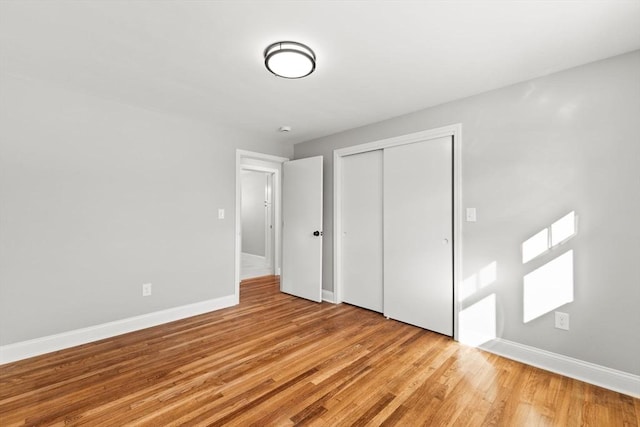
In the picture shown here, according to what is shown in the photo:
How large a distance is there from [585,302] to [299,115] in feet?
10.1

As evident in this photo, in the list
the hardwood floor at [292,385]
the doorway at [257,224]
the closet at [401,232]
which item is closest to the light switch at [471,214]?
the closet at [401,232]

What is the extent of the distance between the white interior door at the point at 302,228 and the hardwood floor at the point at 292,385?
1176 mm

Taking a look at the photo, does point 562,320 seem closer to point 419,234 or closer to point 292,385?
point 419,234

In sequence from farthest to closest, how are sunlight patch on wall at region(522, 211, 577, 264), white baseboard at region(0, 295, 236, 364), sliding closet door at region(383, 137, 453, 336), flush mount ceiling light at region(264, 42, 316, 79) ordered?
1. sliding closet door at region(383, 137, 453, 336)
2. white baseboard at region(0, 295, 236, 364)
3. sunlight patch on wall at region(522, 211, 577, 264)
4. flush mount ceiling light at region(264, 42, 316, 79)

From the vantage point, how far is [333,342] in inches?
107

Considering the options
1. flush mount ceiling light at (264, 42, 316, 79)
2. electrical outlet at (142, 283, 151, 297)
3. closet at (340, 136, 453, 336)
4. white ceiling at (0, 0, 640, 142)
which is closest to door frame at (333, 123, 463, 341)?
closet at (340, 136, 453, 336)

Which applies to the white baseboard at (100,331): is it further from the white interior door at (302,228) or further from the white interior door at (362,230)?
the white interior door at (362,230)

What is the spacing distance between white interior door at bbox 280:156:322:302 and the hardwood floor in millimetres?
1176

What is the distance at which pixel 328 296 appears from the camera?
158 inches

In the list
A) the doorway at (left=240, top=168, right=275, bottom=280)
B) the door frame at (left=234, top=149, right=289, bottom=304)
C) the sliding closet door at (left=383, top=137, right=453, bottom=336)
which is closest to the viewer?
the sliding closet door at (left=383, top=137, right=453, bottom=336)

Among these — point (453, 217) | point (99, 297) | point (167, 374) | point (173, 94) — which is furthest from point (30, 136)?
point (453, 217)

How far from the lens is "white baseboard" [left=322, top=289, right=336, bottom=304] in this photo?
13.0 ft

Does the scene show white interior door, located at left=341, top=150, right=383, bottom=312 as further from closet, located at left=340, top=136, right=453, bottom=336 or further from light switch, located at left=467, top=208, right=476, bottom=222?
light switch, located at left=467, top=208, right=476, bottom=222

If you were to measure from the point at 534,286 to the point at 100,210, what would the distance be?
3.97 meters
